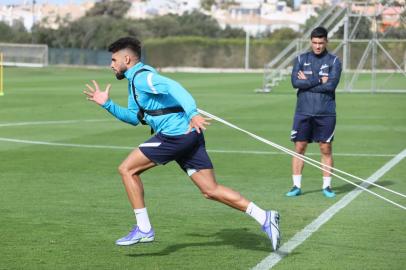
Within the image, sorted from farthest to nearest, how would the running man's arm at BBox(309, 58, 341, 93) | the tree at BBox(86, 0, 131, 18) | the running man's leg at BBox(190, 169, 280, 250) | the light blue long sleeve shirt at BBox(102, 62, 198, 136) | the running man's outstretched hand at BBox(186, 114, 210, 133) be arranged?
the tree at BBox(86, 0, 131, 18), the running man's arm at BBox(309, 58, 341, 93), the running man's leg at BBox(190, 169, 280, 250), the light blue long sleeve shirt at BBox(102, 62, 198, 136), the running man's outstretched hand at BBox(186, 114, 210, 133)

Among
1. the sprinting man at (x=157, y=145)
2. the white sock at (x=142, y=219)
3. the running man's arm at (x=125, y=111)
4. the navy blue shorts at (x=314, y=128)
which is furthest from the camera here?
the navy blue shorts at (x=314, y=128)

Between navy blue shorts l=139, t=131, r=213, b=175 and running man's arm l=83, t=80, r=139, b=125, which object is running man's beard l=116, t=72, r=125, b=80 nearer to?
running man's arm l=83, t=80, r=139, b=125

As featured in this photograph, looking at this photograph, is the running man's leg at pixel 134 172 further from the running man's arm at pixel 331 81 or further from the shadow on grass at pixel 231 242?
the running man's arm at pixel 331 81

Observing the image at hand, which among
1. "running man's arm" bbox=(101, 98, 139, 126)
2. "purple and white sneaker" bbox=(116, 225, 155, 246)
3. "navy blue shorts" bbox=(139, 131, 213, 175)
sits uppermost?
"running man's arm" bbox=(101, 98, 139, 126)

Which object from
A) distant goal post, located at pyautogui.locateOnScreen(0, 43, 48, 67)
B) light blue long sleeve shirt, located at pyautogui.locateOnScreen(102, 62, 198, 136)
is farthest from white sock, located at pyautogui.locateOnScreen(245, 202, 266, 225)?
distant goal post, located at pyautogui.locateOnScreen(0, 43, 48, 67)

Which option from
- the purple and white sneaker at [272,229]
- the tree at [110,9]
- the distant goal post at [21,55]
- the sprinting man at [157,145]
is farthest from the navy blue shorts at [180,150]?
the tree at [110,9]

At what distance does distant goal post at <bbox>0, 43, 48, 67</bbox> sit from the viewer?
7600 cm

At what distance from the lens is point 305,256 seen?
8.66 m

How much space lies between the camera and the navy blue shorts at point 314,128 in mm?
12836

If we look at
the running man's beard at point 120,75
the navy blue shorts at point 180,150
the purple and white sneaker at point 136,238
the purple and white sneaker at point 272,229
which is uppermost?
the running man's beard at point 120,75

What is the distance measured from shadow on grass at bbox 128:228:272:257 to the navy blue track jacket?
3.36 m

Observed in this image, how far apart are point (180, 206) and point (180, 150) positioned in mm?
3005

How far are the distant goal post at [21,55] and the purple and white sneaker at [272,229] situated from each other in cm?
6866

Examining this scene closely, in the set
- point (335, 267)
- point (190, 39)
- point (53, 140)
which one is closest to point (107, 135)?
point (53, 140)
